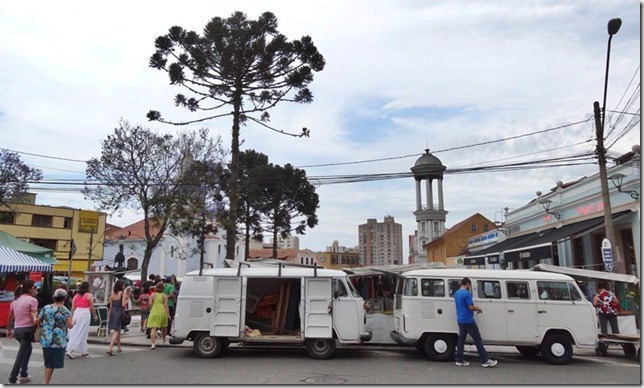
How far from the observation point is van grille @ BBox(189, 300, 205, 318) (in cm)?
1097

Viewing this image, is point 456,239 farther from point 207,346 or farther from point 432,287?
point 207,346

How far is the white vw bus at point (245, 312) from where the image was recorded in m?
10.8

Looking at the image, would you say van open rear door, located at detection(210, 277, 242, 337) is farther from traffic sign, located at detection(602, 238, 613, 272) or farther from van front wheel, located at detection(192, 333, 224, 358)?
traffic sign, located at detection(602, 238, 613, 272)

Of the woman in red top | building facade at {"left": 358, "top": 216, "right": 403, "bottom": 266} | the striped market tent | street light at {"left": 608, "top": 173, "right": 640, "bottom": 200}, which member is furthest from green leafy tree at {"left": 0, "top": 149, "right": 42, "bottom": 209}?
building facade at {"left": 358, "top": 216, "right": 403, "bottom": 266}

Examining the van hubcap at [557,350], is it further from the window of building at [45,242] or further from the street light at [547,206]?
the window of building at [45,242]

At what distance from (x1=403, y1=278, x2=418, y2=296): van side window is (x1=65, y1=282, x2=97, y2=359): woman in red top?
7.30 meters

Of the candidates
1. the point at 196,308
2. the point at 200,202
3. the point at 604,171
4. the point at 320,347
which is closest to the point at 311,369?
the point at 320,347

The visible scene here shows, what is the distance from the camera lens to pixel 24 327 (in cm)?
789

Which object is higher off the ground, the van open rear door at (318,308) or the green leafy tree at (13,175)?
the green leafy tree at (13,175)

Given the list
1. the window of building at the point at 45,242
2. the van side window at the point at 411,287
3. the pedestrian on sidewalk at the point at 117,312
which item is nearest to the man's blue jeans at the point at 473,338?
the van side window at the point at 411,287

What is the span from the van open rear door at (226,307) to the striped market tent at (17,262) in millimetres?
9574

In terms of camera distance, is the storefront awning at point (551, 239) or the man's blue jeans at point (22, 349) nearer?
the man's blue jeans at point (22, 349)

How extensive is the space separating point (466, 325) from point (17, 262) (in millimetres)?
15239

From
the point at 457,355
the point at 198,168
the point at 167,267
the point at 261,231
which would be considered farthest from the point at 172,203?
the point at 167,267
